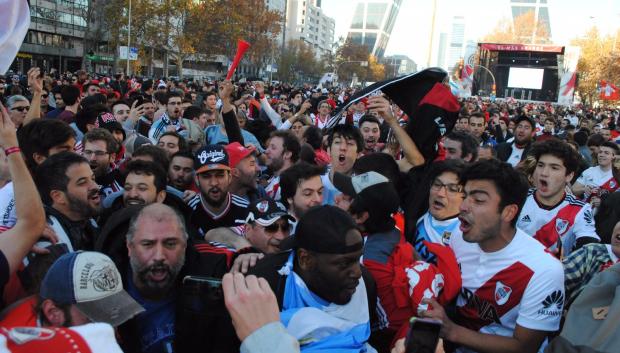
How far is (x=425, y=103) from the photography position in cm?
542

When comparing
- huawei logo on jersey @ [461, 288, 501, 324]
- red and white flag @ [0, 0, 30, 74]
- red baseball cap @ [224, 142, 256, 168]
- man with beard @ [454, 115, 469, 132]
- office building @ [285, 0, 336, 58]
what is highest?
office building @ [285, 0, 336, 58]

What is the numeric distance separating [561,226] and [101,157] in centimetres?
414

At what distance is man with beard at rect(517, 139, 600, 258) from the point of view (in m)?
4.53

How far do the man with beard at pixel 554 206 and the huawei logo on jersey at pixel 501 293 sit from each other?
184 centimetres

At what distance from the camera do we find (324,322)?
6.42 feet

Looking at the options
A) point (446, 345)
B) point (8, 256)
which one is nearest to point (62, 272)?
point (8, 256)

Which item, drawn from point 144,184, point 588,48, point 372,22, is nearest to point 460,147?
point 144,184

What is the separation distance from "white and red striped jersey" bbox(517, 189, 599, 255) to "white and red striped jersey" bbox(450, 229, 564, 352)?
164 centimetres

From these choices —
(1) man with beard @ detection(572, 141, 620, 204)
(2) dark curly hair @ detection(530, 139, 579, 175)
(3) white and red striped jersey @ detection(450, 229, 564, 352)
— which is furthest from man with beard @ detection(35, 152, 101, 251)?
(1) man with beard @ detection(572, 141, 620, 204)

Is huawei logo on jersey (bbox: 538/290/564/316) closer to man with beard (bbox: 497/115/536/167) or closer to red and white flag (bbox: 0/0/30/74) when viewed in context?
red and white flag (bbox: 0/0/30/74)

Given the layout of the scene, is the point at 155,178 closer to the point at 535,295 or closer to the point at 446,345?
the point at 446,345

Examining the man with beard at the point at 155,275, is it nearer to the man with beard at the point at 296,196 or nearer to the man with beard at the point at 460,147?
the man with beard at the point at 296,196

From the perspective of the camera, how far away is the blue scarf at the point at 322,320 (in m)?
1.92

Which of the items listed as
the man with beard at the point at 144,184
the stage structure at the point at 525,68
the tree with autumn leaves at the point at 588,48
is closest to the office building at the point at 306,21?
the tree with autumn leaves at the point at 588,48
